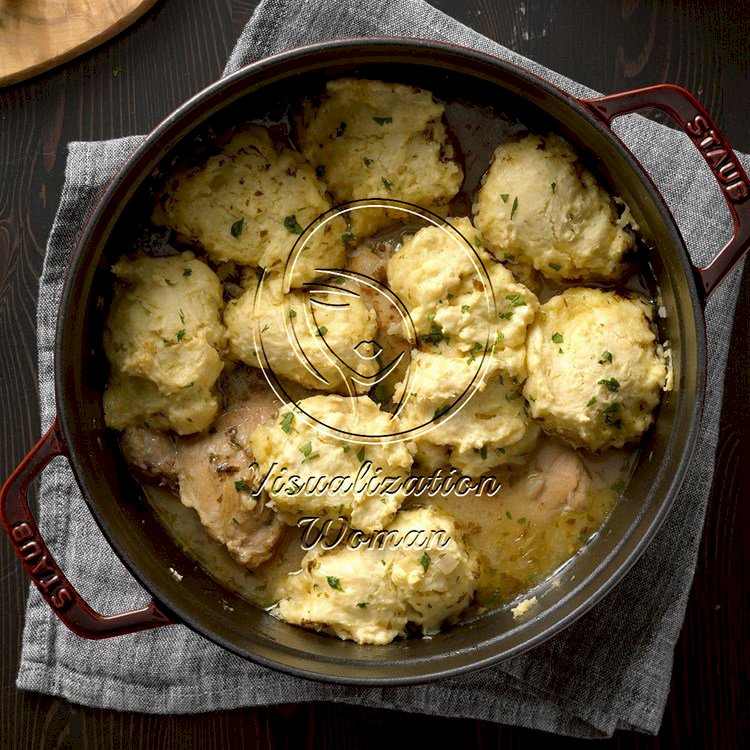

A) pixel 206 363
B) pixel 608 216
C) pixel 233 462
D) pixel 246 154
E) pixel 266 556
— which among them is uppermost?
pixel 246 154

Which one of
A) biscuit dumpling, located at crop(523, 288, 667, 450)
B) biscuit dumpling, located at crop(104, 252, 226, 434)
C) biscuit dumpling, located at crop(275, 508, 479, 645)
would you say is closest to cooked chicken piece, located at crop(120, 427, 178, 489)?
biscuit dumpling, located at crop(104, 252, 226, 434)

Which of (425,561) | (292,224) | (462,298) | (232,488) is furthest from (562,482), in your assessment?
(292,224)

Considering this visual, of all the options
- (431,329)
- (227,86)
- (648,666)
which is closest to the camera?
(227,86)

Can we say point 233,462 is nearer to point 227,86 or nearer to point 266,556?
point 266,556

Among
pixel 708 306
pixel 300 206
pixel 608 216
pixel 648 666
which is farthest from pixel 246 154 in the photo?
pixel 648 666

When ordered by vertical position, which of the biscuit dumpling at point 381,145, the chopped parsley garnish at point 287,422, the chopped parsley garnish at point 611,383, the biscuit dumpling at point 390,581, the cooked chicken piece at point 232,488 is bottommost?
the biscuit dumpling at point 390,581

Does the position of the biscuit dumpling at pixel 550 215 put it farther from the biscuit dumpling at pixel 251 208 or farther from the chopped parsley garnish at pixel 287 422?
the chopped parsley garnish at pixel 287 422

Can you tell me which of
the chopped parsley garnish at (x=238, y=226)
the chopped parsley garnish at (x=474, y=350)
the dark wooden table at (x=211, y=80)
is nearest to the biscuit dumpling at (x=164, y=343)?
the chopped parsley garnish at (x=238, y=226)
